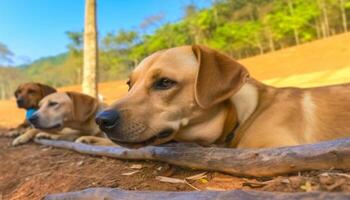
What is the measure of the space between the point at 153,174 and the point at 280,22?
42.8m

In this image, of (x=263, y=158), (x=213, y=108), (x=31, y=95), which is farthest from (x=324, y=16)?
(x=263, y=158)

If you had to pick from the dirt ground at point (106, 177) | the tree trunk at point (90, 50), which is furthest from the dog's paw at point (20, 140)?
the tree trunk at point (90, 50)

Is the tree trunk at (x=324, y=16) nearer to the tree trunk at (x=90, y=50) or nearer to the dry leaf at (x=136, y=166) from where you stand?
the tree trunk at (x=90, y=50)

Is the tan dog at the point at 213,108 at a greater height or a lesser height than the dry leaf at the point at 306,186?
greater

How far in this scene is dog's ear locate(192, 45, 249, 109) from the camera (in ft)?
9.37

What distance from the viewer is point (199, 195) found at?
1.90m

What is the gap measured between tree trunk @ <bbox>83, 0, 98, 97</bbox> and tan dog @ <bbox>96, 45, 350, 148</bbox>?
23.2 ft

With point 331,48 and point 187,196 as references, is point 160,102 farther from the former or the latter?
point 331,48

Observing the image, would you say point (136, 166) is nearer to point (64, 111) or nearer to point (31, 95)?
point (64, 111)

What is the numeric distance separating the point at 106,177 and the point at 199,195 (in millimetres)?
1639

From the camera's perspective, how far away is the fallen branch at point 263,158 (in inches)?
81.8

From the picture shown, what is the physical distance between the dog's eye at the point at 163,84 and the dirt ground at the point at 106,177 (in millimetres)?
622

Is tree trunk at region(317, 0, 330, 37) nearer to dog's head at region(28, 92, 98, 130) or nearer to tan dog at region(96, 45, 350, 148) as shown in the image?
dog's head at region(28, 92, 98, 130)

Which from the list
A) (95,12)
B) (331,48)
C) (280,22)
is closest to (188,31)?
(280,22)
